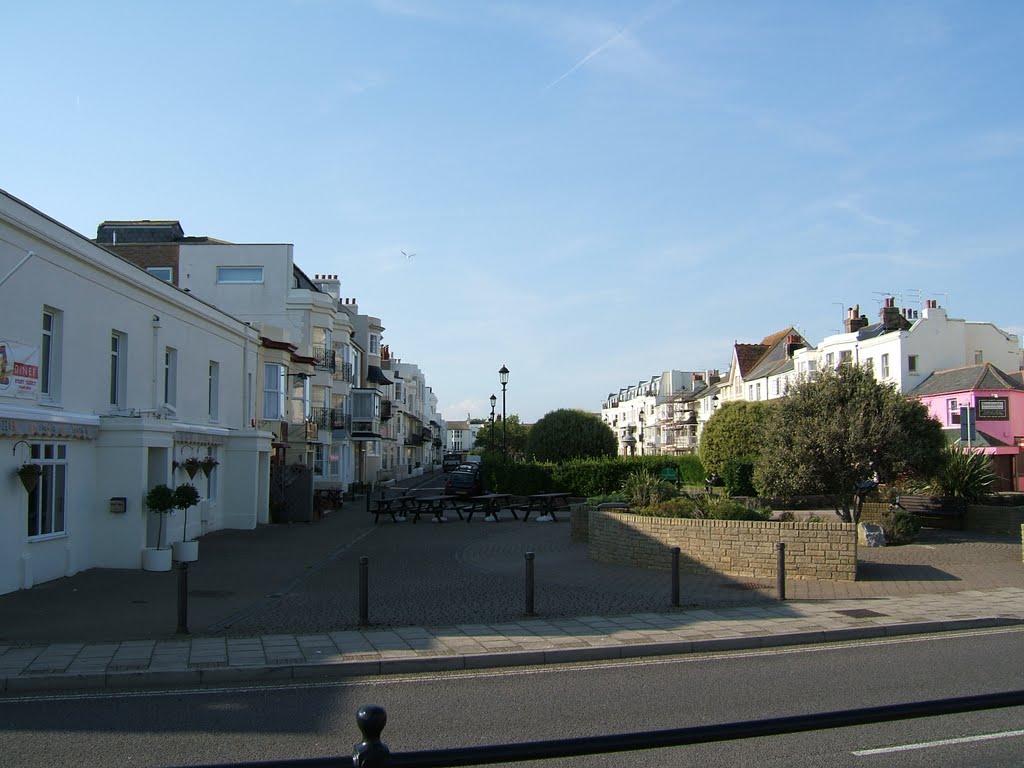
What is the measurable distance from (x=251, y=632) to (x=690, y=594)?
648cm

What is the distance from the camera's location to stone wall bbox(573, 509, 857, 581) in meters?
14.6

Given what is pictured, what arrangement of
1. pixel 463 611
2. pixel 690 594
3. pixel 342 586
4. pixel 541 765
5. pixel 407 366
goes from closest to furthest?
pixel 541 765 → pixel 463 611 → pixel 690 594 → pixel 342 586 → pixel 407 366

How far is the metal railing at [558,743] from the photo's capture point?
97.7 inches

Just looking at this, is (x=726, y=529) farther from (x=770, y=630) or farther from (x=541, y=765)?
(x=541, y=765)

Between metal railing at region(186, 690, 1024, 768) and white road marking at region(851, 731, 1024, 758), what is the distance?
13.3 feet

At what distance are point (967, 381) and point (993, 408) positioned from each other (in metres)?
2.46

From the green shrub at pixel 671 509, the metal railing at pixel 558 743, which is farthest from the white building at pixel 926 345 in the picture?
the metal railing at pixel 558 743

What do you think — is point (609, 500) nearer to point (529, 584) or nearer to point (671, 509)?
point (671, 509)

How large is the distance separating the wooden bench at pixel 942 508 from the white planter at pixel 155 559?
16948 millimetres

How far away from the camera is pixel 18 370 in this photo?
14.0m

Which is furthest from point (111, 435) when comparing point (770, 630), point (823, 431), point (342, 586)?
point (823, 431)

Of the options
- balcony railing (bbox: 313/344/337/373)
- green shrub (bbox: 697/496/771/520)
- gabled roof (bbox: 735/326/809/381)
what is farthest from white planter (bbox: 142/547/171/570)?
gabled roof (bbox: 735/326/809/381)

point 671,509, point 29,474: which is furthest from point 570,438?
point 29,474

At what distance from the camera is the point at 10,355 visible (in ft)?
45.2
